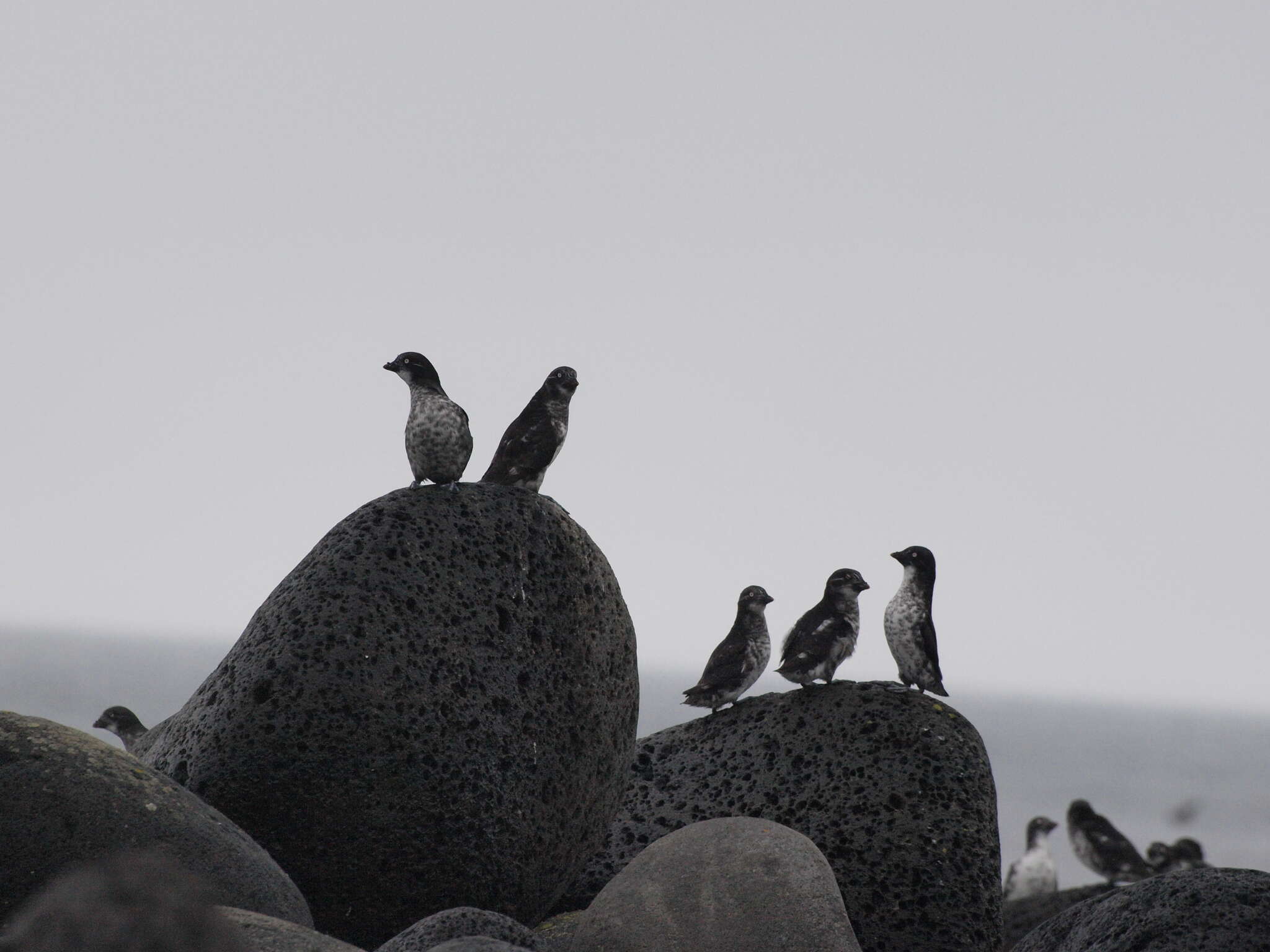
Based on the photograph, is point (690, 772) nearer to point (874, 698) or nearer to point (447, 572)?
point (874, 698)

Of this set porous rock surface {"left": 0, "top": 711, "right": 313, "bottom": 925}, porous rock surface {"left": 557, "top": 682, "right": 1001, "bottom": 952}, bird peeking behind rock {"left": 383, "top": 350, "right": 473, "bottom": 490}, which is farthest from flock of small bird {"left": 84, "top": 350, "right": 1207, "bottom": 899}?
porous rock surface {"left": 0, "top": 711, "right": 313, "bottom": 925}

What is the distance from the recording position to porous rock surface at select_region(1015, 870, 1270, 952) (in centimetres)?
599

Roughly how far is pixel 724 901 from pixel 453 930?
140 cm

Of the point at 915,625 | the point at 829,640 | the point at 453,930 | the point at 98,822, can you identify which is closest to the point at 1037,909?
the point at 915,625

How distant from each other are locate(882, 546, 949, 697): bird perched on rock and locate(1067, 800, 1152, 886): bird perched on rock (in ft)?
35.7

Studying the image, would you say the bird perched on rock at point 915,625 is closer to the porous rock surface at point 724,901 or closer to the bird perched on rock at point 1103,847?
the porous rock surface at point 724,901

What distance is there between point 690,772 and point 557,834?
1.92m

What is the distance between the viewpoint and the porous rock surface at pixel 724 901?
6461 millimetres

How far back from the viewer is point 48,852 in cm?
574

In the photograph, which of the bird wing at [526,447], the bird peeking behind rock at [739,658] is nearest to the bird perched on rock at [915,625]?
the bird peeking behind rock at [739,658]

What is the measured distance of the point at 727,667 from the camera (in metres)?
Result: 10.2

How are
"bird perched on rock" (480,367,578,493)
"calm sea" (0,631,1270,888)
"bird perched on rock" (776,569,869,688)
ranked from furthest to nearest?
"calm sea" (0,631,1270,888)
"bird perched on rock" (776,569,869,688)
"bird perched on rock" (480,367,578,493)

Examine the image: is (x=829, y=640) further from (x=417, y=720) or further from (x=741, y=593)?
(x=417, y=720)

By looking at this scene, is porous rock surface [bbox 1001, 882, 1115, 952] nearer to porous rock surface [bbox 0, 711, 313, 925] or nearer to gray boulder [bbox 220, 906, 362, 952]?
porous rock surface [bbox 0, 711, 313, 925]
